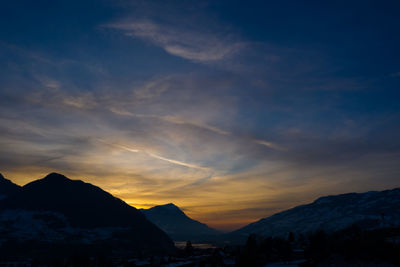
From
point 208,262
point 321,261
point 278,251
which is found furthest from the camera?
point 278,251

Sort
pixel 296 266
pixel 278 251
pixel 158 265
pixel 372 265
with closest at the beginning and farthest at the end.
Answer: pixel 372 265 → pixel 296 266 → pixel 278 251 → pixel 158 265

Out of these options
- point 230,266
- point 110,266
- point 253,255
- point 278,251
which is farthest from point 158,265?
point 253,255

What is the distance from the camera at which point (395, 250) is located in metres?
85.4

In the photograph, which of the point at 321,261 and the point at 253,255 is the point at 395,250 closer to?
the point at 321,261

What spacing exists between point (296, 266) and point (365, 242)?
34027mm

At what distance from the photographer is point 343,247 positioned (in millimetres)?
98125

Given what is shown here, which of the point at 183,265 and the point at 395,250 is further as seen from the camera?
the point at 183,265

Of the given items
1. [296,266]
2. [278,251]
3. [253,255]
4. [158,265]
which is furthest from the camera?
[158,265]

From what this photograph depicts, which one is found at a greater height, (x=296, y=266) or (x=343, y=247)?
(x=343, y=247)

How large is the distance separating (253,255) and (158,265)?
115m

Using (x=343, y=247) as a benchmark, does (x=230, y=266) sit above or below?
below

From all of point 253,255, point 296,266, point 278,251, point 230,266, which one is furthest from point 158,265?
point 253,255

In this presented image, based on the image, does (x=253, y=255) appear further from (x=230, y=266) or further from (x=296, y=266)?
(x=230, y=266)

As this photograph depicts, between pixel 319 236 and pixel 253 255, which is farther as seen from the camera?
pixel 319 236
